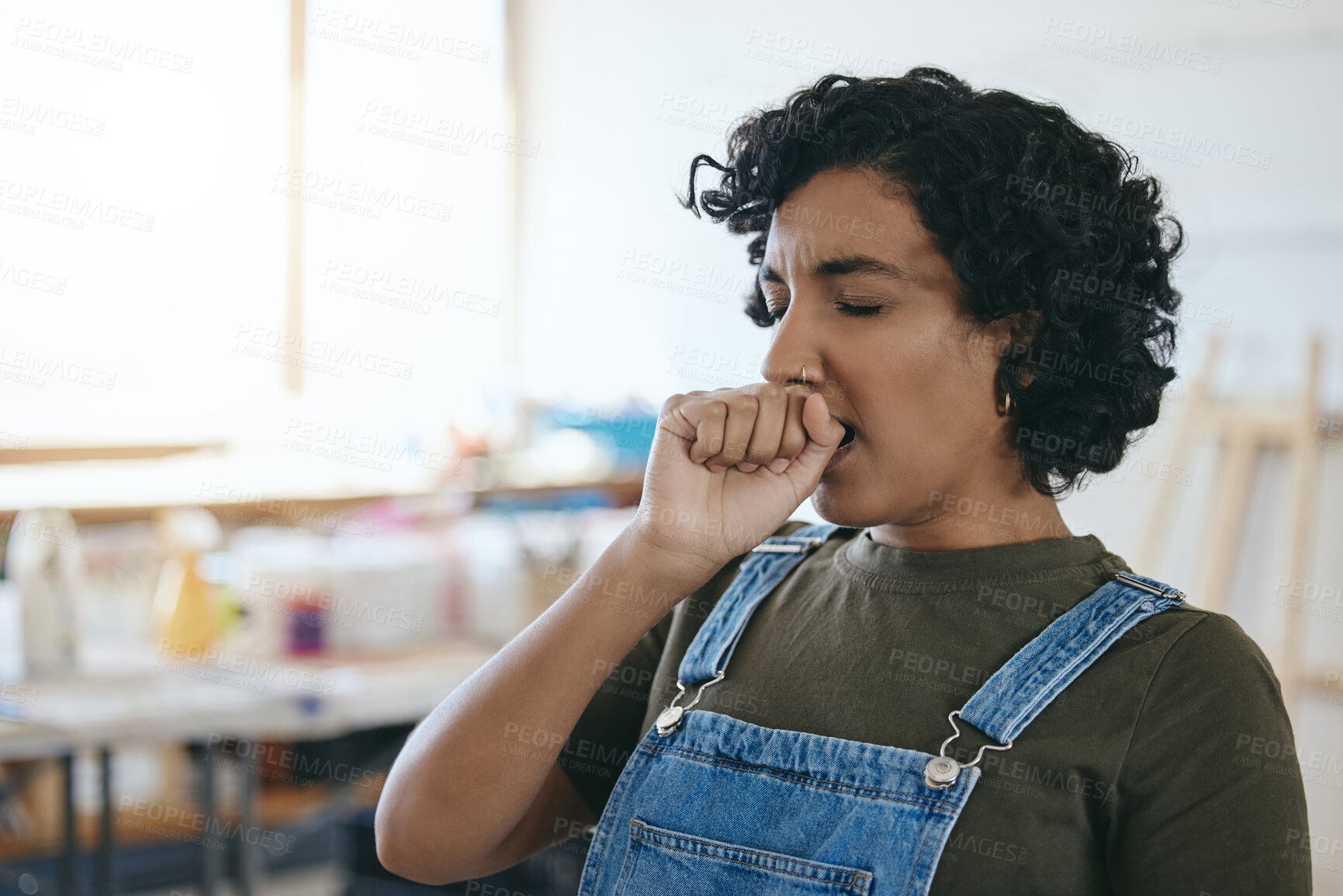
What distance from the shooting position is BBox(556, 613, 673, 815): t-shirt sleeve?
45.0 inches

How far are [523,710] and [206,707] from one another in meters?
1.45

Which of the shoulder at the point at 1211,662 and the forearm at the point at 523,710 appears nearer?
the shoulder at the point at 1211,662

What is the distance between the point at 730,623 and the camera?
110 centimetres

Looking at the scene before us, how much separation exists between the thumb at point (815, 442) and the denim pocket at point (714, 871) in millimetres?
312

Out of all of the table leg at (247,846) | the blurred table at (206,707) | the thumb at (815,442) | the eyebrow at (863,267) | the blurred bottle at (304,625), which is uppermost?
the eyebrow at (863,267)

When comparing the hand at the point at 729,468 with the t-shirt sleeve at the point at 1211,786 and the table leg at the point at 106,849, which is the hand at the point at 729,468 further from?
the table leg at the point at 106,849

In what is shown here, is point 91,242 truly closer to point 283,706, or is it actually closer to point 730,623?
point 283,706

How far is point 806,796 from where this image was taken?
93 centimetres

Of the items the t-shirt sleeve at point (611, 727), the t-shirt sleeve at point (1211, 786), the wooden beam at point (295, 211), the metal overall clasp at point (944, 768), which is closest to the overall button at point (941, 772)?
the metal overall clasp at point (944, 768)

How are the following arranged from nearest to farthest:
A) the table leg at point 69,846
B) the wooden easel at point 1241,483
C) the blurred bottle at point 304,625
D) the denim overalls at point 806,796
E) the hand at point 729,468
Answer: the denim overalls at point 806,796 → the hand at point 729,468 → the wooden easel at point 1241,483 → the table leg at point 69,846 → the blurred bottle at point 304,625

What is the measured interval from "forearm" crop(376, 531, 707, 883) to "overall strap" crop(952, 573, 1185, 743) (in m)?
0.27

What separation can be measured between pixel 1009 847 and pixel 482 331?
12.0 ft

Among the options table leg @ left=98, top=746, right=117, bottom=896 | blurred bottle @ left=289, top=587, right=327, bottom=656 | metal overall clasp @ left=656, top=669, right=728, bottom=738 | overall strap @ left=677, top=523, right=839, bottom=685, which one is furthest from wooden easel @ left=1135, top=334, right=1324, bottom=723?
table leg @ left=98, top=746, right=117, bottom=896

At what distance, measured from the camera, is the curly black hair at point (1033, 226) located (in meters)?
0.96
